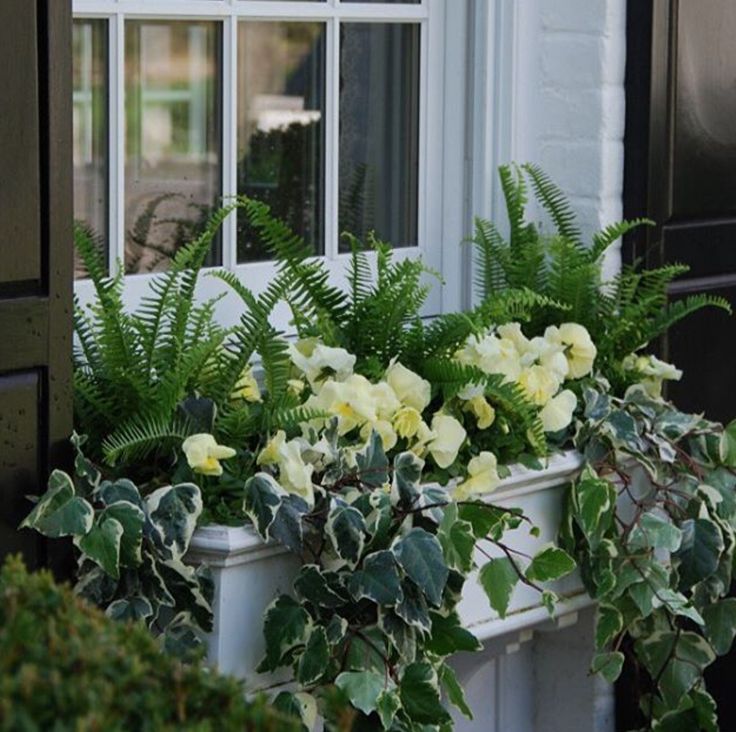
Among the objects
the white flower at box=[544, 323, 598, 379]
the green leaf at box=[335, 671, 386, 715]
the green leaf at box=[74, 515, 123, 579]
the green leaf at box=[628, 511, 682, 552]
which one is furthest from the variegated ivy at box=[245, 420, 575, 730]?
the white flower at box=[544, 323, 598, 379]

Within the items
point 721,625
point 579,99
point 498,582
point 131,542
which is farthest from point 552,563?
point 579,99

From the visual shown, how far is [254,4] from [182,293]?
64 cm

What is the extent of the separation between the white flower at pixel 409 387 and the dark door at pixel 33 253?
1.81 ft

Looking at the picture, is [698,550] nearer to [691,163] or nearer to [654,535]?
[654,535]

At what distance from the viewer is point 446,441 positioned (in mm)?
2861

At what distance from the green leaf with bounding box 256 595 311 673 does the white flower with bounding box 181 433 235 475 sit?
0.71 ft

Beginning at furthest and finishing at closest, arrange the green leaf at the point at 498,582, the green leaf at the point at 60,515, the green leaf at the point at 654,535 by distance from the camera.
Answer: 1. the green leaf at the point at 654,535
2. the green leaf at the point at 498,582
3. the green leaf at the point at 60,515

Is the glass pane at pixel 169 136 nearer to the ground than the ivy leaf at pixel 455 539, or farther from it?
farther from it

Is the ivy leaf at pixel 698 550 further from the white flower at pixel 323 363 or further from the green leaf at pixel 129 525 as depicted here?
the green leaf at pixel 129 525

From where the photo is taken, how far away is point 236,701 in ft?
5.22

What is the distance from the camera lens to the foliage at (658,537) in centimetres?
309

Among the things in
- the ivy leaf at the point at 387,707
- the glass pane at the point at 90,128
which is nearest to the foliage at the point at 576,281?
the glass pane at the point at 90,128

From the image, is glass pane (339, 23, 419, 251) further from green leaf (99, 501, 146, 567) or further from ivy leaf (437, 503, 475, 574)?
green leaf (99, 501, 146, 567)

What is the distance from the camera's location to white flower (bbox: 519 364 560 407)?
3008 millimetres
